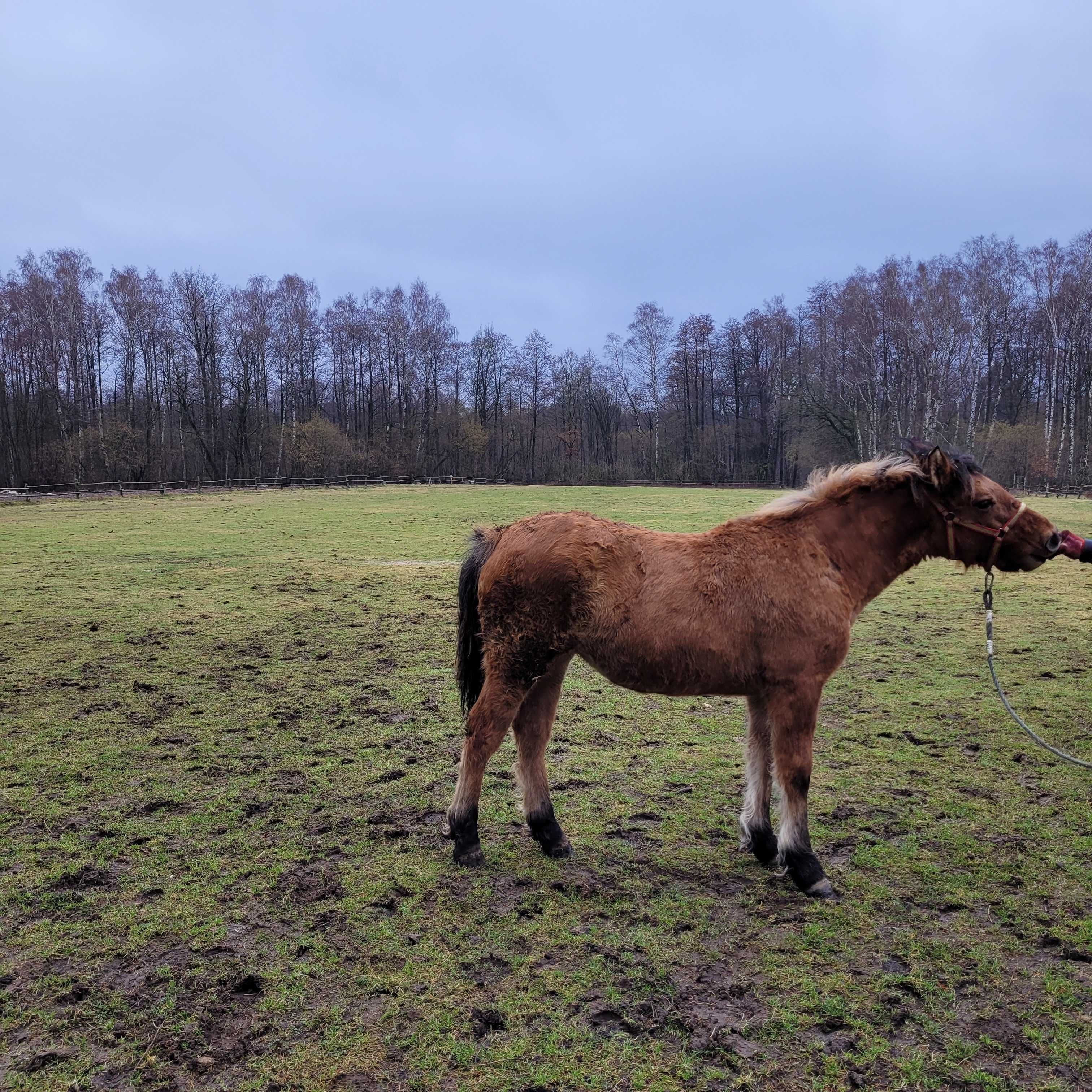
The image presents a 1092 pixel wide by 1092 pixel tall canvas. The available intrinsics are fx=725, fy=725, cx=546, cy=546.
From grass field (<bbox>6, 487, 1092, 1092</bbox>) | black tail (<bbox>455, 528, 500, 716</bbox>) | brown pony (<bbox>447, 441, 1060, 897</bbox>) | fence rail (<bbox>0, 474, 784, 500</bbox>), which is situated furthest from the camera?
fence rail (<bbox>0, 474, 784, 500</bbox>)

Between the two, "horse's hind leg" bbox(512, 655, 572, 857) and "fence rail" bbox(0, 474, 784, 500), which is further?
"fence rail" bbox(0, 474, 784, 500)

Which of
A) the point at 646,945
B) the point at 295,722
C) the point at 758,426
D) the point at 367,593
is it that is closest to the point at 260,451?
the point at 758,426

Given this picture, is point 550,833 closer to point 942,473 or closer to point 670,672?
point 670,672

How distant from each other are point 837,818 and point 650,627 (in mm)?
1920

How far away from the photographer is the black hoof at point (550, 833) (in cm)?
406

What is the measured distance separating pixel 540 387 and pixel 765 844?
75.1 m

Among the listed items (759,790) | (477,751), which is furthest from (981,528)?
(477,751)

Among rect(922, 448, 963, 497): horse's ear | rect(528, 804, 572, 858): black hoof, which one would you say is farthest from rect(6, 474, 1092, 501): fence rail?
rect(922, 448, 963, 497): horse's ear

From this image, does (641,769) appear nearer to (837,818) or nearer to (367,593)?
(837,818)

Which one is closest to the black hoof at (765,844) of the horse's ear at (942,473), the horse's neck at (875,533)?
the horse's neck at (875,533)

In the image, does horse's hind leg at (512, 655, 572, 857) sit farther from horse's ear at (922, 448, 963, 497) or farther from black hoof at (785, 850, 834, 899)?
horse's ear at (922, 448, 963, 497)

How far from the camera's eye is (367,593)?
493 inches

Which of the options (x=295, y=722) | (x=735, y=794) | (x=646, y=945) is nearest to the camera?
(x=646, y=945)

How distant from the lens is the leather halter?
3957mm
